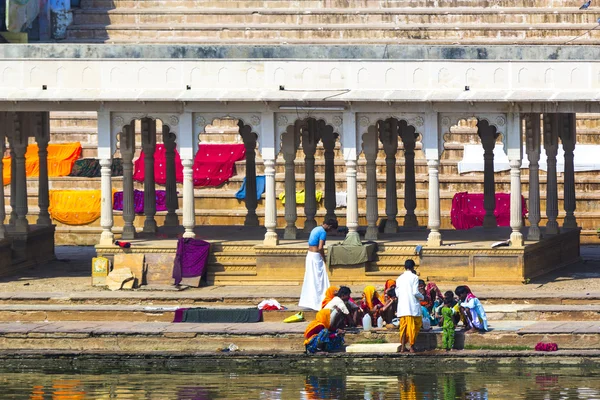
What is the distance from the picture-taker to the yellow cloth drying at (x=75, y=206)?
37781mm

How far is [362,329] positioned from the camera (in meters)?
24.5

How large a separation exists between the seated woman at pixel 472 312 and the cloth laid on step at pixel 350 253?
16.5 ft

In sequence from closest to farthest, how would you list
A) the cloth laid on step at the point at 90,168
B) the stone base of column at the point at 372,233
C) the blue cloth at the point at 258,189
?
1. the stone base of column at the point at 372,233
2. the blue cloth at the point at 258,189
3. the cloth laid on step at the point at 90,168

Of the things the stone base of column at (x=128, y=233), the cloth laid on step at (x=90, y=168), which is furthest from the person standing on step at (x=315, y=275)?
the cloth laid on step at (x=90, y=168)

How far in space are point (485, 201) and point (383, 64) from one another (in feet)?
18.9

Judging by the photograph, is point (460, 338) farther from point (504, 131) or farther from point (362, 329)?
point (504, 131)

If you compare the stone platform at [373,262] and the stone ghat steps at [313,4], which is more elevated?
the stone ghat steps at [313,4]

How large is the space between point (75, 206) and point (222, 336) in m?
14.2

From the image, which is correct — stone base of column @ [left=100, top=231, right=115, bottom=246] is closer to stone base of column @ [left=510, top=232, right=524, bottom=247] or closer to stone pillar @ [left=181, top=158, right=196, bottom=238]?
stone pillar @ [left=181, top=158, right=196, bottom=238]

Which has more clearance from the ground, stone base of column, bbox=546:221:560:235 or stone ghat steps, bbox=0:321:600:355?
stone base of column, bbox=546:221:560:235

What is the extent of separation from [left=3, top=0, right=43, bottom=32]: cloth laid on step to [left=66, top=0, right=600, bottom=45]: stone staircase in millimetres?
1035

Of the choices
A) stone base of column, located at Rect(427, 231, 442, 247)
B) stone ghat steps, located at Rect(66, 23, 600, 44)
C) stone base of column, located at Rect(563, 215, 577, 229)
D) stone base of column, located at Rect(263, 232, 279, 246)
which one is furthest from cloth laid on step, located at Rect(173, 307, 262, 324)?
stone ghat steps, located at Rect(66, 23, 600, 44)

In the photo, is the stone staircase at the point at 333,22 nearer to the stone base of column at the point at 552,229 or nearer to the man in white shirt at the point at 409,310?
the stone base of column at the point at 552,229

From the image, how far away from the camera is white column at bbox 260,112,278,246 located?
29.3 metres
